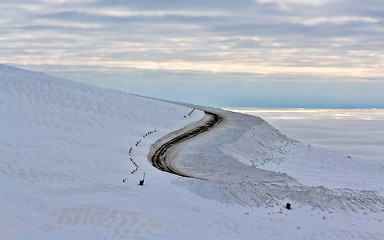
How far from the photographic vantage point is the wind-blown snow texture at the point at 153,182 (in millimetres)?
21234

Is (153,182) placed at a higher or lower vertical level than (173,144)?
lower

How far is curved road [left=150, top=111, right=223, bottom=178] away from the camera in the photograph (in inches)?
1353

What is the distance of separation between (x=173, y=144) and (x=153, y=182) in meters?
15.0

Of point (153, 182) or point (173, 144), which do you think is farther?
point (173, 144)

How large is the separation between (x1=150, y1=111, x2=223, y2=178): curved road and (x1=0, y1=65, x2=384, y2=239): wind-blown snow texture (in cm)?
102

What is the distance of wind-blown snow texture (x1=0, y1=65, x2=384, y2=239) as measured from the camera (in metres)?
21.2

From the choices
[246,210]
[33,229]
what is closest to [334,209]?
[246,210]

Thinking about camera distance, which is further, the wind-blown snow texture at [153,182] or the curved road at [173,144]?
the curved road at [173,144]

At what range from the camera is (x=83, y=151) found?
3562 cm

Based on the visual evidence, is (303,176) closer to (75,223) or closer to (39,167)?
(39,167)

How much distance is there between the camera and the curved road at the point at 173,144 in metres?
34.4

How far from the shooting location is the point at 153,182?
28266 mm

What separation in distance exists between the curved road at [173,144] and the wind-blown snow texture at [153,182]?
102 centimetres

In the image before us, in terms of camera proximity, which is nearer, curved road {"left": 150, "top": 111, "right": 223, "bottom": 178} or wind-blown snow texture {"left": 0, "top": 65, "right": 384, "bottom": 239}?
wind-blown snow texture {"left": 0, "top": 65, "right": 384, "bottom": 239}
